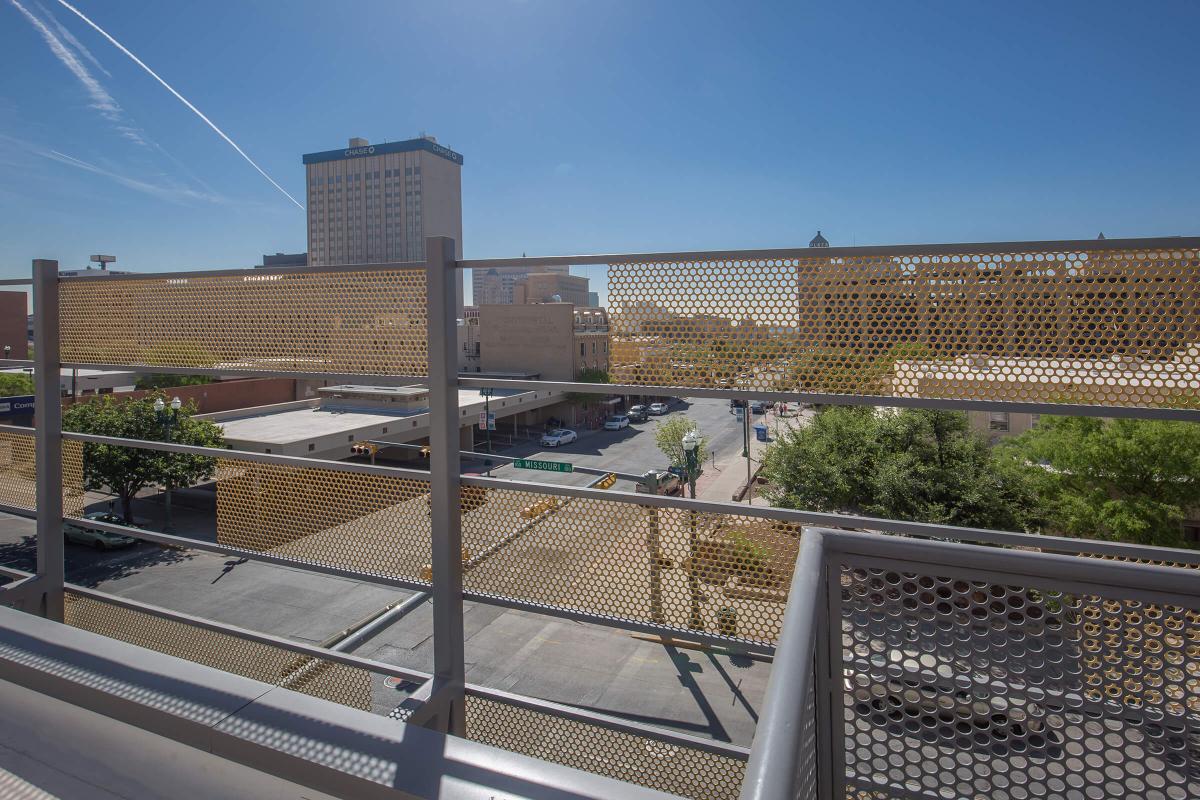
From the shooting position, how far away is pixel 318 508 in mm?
3559

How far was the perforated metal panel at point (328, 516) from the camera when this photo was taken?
3.27 metres

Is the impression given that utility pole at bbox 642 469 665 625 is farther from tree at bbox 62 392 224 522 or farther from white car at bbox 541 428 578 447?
white car at bbox 541 428 578 447

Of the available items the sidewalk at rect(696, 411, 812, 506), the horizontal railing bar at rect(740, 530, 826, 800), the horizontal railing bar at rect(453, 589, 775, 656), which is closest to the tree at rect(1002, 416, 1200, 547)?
the sidewalk at rect(696, 411, 812, 506)

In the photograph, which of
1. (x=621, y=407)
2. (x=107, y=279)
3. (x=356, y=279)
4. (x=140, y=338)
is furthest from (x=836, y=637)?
(x=621, y=407)

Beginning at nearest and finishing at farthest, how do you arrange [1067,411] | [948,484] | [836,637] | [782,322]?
[836,637] → [1067,411] → [782,322] → [948,484]

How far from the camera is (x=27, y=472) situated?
15.5 ft

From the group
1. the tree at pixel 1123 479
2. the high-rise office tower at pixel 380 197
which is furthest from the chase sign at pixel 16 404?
the high-rise office tower at pixel 380 197

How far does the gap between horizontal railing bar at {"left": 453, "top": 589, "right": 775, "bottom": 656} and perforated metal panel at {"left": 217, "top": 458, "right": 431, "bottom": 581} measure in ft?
1.47

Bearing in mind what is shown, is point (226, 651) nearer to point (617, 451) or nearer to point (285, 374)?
point (285, 374)

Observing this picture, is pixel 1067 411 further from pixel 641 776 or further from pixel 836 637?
pixel 641 776

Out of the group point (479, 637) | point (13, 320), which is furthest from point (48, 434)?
point (13, 320)

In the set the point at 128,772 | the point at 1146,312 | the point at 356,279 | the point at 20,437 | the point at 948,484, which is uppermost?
the point at 356,279

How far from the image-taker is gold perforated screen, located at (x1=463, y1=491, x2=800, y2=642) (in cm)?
279

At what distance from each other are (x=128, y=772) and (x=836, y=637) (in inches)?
57.8
